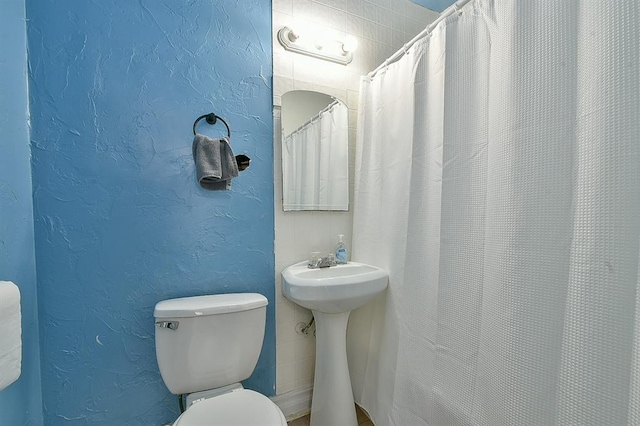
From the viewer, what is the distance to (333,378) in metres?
1.42

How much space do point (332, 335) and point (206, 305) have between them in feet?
2.05

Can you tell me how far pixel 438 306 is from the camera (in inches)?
44.6

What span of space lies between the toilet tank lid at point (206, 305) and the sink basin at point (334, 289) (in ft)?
0.55

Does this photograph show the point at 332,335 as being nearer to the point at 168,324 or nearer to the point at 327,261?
the point at 327,261

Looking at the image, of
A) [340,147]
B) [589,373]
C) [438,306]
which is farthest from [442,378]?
[340,147]

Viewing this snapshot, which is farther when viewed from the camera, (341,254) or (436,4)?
(436,4)

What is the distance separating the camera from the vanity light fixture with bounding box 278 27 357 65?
150 cm

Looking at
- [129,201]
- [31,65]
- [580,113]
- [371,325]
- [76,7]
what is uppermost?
[76,7]

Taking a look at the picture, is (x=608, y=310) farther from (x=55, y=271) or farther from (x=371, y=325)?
(x=55, y=271)

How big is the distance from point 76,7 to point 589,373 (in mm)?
2113

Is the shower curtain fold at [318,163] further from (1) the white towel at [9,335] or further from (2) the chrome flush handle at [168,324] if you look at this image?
(1) the white towel at [9,335]

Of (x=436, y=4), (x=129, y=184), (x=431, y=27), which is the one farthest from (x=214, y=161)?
(x=436, y=4)

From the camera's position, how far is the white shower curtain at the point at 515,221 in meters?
0.66

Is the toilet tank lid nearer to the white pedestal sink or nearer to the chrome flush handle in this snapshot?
the chrome flush handle
